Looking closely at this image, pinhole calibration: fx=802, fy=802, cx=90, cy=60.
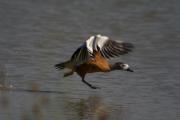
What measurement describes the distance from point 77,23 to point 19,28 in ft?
3.56

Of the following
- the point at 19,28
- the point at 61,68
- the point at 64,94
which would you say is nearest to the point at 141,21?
the point at 19,28

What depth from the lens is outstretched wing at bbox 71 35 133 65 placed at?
31.4ft

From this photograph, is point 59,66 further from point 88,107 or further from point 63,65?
point 88,107

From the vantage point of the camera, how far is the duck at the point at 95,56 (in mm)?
9625

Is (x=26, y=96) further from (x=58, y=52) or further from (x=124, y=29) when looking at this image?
(x=124, y=29)

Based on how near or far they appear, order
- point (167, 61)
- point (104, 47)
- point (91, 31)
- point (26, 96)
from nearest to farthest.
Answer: point (26, 96), point (104, 47), point (167, 61), point (91, 31)

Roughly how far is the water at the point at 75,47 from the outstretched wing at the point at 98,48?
37cm

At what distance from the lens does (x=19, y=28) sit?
1315cm

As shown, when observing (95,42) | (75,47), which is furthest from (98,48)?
(75,47)

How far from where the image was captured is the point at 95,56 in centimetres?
1036

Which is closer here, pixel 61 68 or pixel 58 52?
pixel 61 68

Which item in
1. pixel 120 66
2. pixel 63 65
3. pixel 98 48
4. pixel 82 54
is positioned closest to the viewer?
pixel 82 54

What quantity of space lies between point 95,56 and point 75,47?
1.68 metres

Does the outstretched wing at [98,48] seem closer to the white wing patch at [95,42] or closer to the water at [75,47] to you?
the white wing patch at [95,42]
